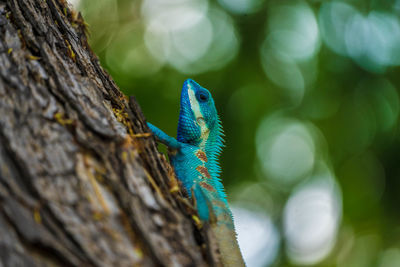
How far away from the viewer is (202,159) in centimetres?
474

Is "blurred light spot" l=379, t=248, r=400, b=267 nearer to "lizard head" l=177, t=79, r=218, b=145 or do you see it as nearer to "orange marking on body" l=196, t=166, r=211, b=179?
"lizard head" l=177, t=79, r=218, b=145

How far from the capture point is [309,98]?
10336mm

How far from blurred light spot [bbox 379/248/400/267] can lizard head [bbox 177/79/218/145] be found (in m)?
7.35

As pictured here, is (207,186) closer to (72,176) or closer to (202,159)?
(202,159)

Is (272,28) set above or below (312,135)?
above

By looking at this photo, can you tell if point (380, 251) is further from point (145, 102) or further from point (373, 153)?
point (145, 102)

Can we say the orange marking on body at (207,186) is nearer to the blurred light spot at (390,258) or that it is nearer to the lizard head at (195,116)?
the lizard head at (195,116)

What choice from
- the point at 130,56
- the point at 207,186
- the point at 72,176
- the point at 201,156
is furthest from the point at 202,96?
the point at 130,56

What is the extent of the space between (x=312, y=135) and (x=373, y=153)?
5.40 feet

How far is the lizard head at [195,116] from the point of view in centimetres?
504

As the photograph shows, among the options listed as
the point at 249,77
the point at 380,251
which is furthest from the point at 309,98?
the point at 380,251

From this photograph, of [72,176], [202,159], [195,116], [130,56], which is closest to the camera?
[72,176]

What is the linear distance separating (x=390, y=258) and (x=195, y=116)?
791 centimetres

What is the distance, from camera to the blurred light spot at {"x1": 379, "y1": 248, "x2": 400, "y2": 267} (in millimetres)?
9920
